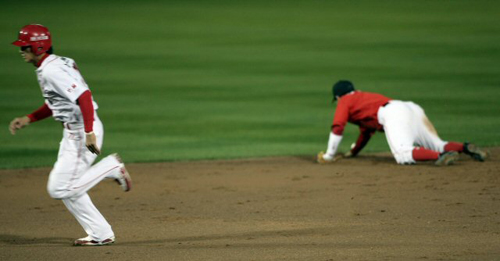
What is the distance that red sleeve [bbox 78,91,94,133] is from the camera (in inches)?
239

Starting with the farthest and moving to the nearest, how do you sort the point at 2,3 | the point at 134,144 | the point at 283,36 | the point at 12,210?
the point at 2,3
the point at 283,36
the point at 134,144
the point at 12,210

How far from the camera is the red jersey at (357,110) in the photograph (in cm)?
985

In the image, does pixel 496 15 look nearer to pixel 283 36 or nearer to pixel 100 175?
pixel 283 36

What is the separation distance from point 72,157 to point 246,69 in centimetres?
1198

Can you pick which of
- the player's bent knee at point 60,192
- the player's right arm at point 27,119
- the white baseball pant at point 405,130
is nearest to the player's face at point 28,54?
the player's right arm at point 27,119

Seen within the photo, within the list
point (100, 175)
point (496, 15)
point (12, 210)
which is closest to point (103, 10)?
point (496, 15)

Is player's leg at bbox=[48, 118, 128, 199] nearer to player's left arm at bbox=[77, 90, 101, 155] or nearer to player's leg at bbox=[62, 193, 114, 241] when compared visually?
player's leg at bbox=[62, 193, 114, 241]

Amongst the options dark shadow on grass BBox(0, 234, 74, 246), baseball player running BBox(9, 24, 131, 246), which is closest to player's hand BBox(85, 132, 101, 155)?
baseball player running BBox(9, 24, 131, 246)

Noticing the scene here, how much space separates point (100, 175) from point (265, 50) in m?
13.9

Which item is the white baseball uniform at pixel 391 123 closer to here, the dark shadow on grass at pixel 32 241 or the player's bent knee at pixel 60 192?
the dark shadow on grass at pixel 32 241

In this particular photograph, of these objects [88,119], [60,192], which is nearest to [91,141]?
[88,119]

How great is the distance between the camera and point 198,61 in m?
19.1

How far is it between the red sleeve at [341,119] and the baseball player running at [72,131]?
3.81 metres

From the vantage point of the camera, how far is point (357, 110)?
989cm
